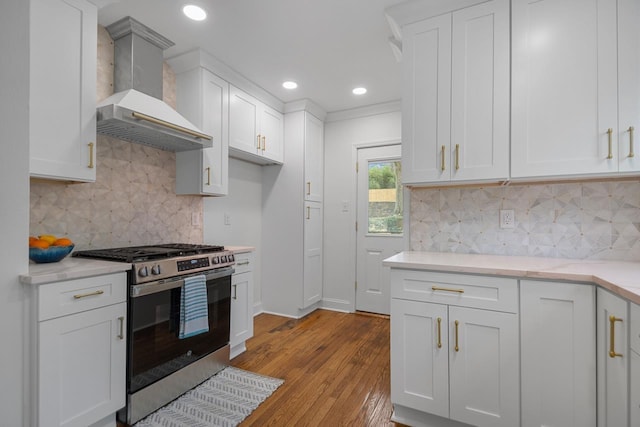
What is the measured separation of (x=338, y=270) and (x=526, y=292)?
257 cm

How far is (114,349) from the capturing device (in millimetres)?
1675

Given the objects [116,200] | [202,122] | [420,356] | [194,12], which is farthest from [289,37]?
[420,356]

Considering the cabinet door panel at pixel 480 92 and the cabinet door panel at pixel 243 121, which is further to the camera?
the cabinet door panel at pixel 243 121

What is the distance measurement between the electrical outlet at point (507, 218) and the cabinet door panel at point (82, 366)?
2.36 meters

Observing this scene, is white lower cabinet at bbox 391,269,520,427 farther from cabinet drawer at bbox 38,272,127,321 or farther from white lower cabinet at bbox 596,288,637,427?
cabinet drawer at bbox 38,272,127,321

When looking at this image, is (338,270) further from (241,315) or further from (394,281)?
(394,281)

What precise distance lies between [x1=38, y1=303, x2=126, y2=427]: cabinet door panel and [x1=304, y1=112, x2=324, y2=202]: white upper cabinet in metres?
2.28

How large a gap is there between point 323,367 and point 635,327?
1.89 metres

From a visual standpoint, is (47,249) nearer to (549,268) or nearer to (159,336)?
(159,336)

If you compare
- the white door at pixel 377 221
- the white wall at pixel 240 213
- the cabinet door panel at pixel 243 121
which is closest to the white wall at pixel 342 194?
the white door at pixel 377 221

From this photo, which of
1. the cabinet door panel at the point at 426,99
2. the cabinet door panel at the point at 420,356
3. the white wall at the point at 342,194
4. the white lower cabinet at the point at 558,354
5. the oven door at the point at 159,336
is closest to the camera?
the white lower cabinet at the point at 558,354

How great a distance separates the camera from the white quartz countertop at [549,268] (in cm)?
121

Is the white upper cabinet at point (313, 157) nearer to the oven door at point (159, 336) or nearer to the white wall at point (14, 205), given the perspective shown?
the oven door at point (159, 336)

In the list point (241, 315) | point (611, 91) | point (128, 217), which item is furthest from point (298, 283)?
point (611, 91)
